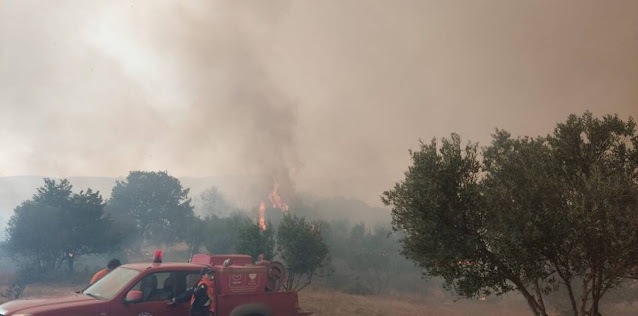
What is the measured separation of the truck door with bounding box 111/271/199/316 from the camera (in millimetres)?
7867

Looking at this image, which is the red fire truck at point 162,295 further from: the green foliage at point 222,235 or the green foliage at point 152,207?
the green foliage at point 152,207

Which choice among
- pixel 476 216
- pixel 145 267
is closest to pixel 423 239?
pixel 476 216

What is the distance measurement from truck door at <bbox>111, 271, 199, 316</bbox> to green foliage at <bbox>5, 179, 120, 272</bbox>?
4431 cm

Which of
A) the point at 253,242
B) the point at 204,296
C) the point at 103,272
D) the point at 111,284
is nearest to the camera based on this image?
the point at 111,284

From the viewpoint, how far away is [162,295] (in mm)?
8555

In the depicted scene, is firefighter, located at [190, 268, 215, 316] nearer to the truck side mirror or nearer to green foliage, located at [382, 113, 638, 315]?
the truck side mirror

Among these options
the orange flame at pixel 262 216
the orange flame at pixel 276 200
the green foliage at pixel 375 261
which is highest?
the orange flame at pixel 276 200

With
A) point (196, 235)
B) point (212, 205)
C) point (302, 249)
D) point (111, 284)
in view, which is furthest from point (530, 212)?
point (212, 205)

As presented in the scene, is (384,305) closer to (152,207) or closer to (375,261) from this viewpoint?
(375,261)

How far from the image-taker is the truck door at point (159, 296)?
7.87 m

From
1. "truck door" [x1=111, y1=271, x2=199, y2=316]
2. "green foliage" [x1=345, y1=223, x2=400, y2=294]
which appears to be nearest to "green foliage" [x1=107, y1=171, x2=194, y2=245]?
"green foliage" [x1=345, y1=223, x2=400, y2=294]

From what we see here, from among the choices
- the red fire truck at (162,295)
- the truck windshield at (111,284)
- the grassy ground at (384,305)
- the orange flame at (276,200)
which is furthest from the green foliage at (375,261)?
the truck windshield at (111,284)

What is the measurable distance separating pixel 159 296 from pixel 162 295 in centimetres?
10

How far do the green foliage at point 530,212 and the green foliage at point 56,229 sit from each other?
46112 millimetres
